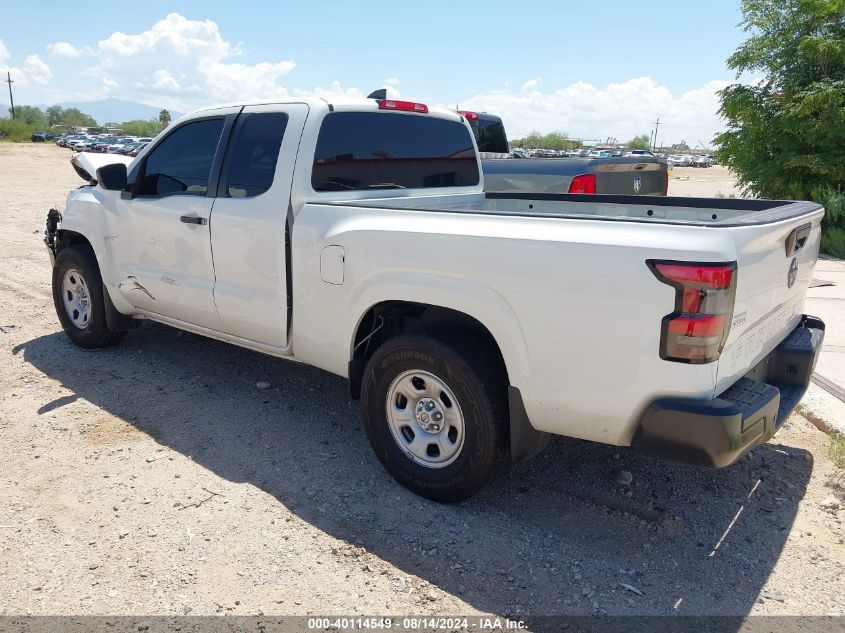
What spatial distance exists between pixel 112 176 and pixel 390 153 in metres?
2.08

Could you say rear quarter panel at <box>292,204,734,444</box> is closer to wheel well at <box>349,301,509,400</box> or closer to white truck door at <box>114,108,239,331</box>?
wheel well at <box>349,301,509,400</box>

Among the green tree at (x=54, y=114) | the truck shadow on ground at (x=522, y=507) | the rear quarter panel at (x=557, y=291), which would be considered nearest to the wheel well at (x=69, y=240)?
the truck shadow on ground at (x=522, y=507)

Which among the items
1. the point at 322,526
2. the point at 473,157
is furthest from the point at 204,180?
the point at 322,526

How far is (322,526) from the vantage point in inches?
131

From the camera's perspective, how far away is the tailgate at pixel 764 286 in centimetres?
273

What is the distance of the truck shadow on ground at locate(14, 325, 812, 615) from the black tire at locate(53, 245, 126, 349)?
2.14 feet

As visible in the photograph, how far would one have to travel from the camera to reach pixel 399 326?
12.6ft

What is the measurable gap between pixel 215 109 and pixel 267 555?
296cm

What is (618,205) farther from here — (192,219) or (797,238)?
(192,219)

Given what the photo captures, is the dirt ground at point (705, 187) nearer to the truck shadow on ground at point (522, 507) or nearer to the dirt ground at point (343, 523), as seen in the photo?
the truck shadow on ground at point (522, 507)

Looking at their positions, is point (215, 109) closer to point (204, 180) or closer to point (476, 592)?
point (204, 180)

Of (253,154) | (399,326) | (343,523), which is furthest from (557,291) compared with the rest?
(253,154)

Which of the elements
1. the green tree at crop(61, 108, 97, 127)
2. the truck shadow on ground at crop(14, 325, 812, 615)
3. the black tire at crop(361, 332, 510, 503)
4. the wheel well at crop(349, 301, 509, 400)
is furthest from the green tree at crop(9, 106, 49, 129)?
the black tire at crop(361, 332, 510, 503)

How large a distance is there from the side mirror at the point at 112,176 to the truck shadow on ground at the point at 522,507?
143 centimetres
